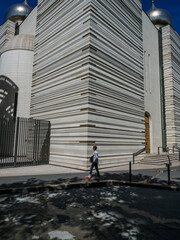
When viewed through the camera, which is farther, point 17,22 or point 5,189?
point 17,22

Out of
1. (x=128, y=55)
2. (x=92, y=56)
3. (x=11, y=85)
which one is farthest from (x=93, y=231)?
(x=11, y=85)

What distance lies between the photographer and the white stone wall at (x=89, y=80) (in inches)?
464

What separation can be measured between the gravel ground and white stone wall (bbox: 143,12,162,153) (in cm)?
1505

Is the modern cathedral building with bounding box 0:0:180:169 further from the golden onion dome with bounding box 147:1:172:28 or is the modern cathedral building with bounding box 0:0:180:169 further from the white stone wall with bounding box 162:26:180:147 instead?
the golden onion dome with bounding box 147:1:172:28

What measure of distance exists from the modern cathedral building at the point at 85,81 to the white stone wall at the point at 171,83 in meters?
0.45

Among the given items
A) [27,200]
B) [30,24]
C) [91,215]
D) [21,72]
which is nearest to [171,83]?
[21,72]

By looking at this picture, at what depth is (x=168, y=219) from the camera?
407 cm

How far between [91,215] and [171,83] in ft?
74.1

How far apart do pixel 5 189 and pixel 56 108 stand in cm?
840

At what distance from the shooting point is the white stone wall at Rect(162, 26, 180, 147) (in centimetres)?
2183

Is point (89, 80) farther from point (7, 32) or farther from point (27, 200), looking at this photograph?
point (7, 32)

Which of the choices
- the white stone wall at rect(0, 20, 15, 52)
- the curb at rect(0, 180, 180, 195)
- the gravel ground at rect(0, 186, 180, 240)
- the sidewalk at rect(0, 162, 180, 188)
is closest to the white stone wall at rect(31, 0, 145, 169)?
the sidewalk at rect(0, 162, 180, 188)

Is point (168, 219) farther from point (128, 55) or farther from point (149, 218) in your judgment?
point (128, 55)

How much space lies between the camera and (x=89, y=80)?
1159 cm
